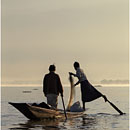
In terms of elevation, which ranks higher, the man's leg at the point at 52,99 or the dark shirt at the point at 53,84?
the dark shirt at the point at 53,84

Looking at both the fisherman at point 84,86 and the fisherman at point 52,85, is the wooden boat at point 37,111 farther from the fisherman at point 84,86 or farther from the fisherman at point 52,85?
the fisherman at point 84,86

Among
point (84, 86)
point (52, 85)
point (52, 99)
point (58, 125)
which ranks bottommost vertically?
point (58, 125)

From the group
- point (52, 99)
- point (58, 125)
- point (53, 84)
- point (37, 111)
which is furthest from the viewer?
point (52, 99)

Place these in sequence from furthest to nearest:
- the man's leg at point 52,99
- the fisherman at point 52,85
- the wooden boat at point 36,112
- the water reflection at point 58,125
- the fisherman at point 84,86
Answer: the fisherman at point 84,86 < the man's leg at point 52,99 < the fisherman at point 52,85 < the wooden boat at point 36,112 < the water reflection at point 58,125

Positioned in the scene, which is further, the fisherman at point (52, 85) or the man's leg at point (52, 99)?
the man's leg at point (52, 99)

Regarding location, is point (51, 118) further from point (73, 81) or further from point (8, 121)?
point (73, 81)

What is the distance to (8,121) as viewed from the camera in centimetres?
2092

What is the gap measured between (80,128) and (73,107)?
16.0 feet

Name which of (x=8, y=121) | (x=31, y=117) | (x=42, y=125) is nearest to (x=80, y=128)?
(x=42, y=125)

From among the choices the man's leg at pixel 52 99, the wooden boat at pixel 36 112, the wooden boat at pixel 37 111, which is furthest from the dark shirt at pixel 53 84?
the wooden boat at pixel 36 112

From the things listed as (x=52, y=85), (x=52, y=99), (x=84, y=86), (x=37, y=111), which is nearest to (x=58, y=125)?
(x=37, y=111)

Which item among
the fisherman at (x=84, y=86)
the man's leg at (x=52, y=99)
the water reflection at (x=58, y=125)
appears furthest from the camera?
the fisherman at (x=84, y=86)

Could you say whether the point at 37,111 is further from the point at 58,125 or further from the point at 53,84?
the point at 53,84

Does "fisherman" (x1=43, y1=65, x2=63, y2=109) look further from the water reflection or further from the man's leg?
the water reflection
